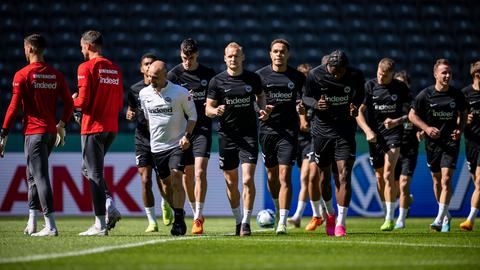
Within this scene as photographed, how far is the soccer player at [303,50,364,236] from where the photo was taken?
11.9 m

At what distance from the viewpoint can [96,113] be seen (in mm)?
11406

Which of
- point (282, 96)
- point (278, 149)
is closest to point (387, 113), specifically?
point (282, 96)

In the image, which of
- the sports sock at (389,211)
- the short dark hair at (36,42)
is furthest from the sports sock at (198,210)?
the sports sock at (389,211)

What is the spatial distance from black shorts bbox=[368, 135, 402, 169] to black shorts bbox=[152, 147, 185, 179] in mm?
4347

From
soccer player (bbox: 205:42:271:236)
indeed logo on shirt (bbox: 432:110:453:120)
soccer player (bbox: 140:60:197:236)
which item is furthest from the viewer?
indeed logo on shirt (bbox: 432:110:453:120)

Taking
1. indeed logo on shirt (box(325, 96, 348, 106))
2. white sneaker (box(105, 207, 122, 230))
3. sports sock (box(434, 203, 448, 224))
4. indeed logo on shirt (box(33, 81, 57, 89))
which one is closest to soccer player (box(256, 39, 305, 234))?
indeed logo on shirt (box(325, 96, 348, 106))

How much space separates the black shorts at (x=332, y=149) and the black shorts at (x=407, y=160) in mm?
3744

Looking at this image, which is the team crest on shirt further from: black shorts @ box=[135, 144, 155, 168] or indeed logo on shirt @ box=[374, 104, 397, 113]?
indeed logo on shirt @ box=[374, 104, 397, 113]

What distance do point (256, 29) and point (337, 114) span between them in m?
12.8

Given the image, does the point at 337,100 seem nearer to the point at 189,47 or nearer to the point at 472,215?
the point at 189,47

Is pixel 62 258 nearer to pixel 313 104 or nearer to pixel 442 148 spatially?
pixel 313 104

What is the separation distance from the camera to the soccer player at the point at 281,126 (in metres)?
12.5

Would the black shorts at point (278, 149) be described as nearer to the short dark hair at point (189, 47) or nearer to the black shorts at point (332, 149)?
the black shorts at point (332, 149)

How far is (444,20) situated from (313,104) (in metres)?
13.8
